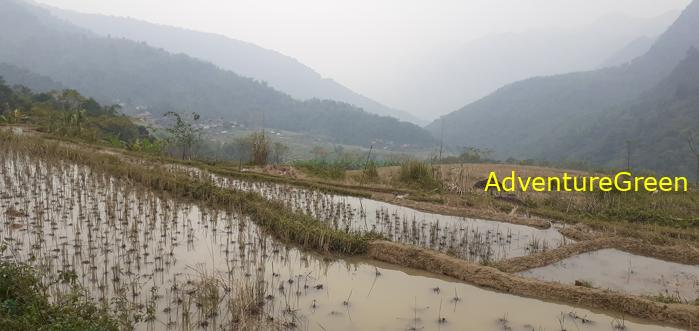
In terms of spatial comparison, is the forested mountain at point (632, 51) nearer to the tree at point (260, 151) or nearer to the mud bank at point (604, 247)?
the tree at point (260, 151)

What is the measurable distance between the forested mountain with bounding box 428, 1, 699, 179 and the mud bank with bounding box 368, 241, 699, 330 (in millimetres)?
55628

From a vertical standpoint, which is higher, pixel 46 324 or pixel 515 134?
pixel 515 134

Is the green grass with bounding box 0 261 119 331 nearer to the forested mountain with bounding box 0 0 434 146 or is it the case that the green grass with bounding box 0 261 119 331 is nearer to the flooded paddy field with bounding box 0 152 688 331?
the flooded paddy field with bounding box 0 152 688 331

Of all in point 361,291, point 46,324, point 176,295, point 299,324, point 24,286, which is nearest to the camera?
point 46,324

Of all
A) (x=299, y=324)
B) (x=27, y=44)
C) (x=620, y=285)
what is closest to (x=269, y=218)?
A: (x=299, y=324)

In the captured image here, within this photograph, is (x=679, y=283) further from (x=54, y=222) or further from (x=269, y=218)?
(x=54, y=222)

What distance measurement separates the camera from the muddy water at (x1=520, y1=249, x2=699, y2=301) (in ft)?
20.8

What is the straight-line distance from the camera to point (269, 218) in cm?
827

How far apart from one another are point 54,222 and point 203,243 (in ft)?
8.03

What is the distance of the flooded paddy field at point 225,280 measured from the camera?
4.78 meters

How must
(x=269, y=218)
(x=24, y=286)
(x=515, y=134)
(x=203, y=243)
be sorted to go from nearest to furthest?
1. (x=24, y=286)
2. (x=203, y=243)
3. (x=269, y=218)
4. (x=515, y=134)

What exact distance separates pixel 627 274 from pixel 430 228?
3301 mm

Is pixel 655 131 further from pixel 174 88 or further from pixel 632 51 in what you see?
pixel 632 51

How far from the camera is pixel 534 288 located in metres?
5.76
